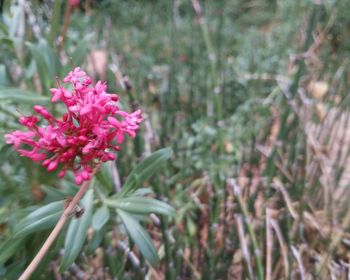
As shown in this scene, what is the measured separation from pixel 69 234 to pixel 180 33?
2.05m

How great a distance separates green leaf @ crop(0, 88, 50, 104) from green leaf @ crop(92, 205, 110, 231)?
322 millimetres

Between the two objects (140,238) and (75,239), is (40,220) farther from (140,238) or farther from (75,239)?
(140,238)

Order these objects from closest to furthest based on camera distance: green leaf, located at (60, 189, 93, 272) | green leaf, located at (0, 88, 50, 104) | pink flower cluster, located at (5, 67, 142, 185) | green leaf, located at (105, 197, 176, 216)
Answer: pink flower cluster, located at (5, 67, 142, 185)
green leaf, located at (60, 189, 93, 272)
green leaf, located at (105, 197, 176, 216)
green leaf, located at (0, 88, 50, 104)

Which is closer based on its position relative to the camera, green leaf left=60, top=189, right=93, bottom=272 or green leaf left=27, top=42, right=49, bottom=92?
green leaf left=60, top=189, right=93, bottom=272

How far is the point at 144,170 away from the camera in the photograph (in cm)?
89

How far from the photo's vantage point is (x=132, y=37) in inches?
106

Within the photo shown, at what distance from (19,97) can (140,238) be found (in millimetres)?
425

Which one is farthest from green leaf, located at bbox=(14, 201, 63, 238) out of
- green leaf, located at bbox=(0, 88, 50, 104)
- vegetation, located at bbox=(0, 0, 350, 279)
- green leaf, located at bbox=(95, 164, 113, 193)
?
green leaf, located at bbox=(0, 88, 50, 104)

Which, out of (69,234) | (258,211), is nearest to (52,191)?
(69,234)

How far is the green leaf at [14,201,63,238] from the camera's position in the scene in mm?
742

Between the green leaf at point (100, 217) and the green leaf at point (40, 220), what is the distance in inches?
2.7

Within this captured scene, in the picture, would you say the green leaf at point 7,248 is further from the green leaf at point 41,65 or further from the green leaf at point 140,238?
the green leaf at point 41,65

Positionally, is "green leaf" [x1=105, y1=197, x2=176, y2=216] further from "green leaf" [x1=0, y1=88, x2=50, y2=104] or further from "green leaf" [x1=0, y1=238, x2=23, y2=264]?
"green leaf" [x1=0, y1=88, x2=50, y2=104]

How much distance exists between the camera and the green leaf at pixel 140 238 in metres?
0.82
